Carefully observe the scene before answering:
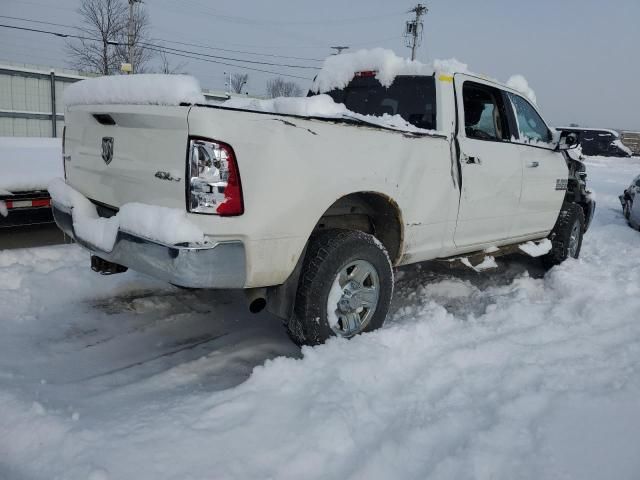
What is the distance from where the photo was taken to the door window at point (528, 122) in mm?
4844

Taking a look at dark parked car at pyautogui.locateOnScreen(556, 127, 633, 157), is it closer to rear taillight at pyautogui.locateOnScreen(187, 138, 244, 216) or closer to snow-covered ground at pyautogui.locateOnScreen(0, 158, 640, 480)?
snow-covered ground at pyautogui.locateOnScreen(0, 158, 640, 480)

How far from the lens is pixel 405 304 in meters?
4.37

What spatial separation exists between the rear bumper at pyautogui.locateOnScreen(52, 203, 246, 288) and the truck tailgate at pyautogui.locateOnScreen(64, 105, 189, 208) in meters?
0.23

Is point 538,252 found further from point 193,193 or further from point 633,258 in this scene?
point 193,193

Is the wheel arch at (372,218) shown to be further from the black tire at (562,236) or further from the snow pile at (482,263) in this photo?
the black tire at (562,236)

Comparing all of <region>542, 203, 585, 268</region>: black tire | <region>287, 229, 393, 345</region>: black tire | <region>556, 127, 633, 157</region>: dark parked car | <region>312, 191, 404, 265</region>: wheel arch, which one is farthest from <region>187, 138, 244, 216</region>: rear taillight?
<region>556, 127, 633, 157</region>: dark parked car

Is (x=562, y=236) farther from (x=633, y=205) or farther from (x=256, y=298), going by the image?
(x=633, y=205)

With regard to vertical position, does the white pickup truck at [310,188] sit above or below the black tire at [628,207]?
above

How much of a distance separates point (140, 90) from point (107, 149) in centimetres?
45

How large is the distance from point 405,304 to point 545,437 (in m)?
2.08

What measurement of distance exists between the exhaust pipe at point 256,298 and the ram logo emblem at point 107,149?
3.63 feet

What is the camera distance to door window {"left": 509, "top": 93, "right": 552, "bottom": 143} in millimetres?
4844

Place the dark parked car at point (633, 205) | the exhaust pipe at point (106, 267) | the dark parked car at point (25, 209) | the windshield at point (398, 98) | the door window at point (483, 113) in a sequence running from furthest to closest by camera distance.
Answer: the dark parked car at point (633, 205) < the dark parked car at point (25, 209) < the door window at point (483, 113) < the windshield at point (398, 98) < the exhaust pipe at point (106, 267)

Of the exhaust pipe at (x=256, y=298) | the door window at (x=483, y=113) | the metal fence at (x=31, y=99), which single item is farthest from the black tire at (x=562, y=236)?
the metal fence at (x=31, y=99)
